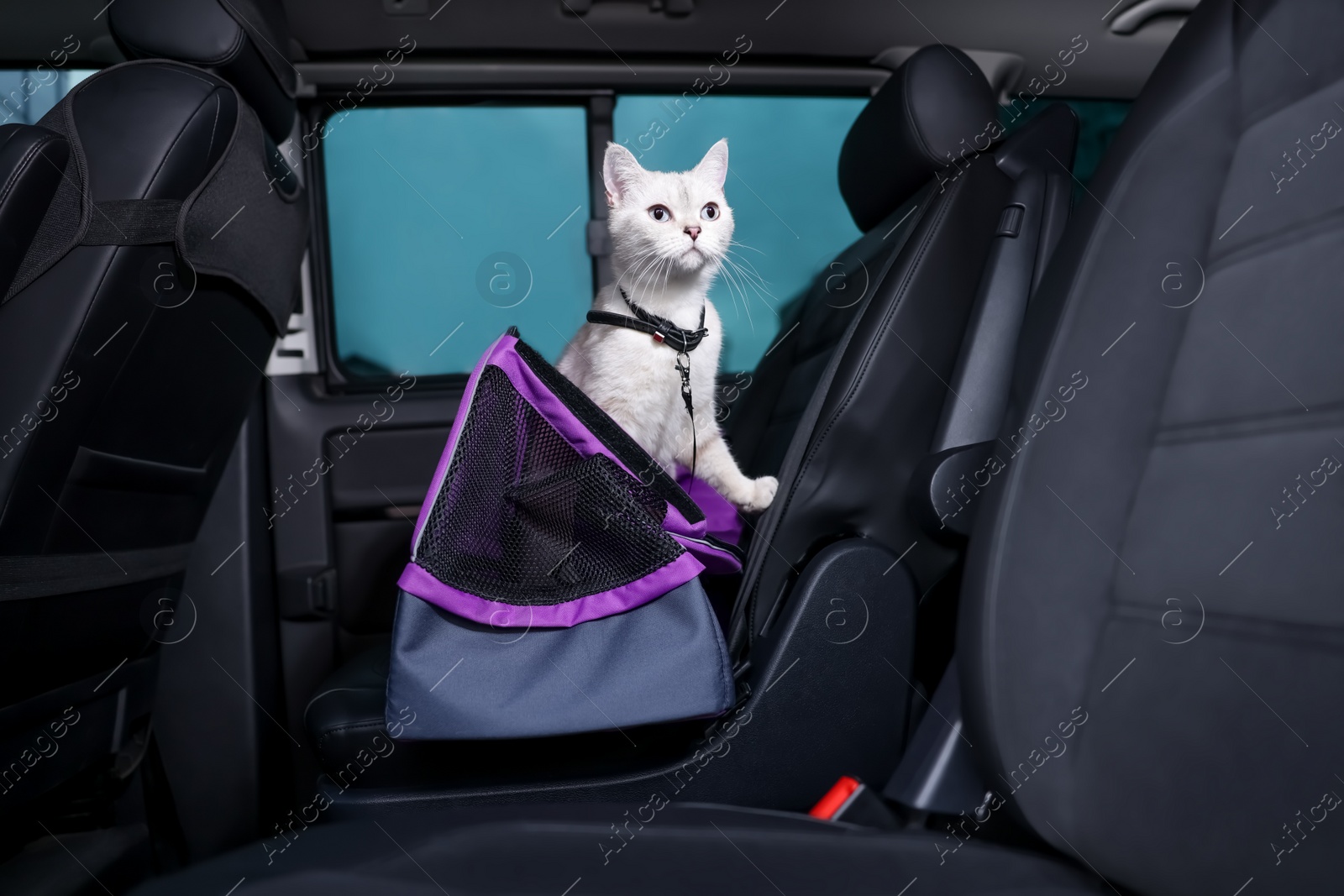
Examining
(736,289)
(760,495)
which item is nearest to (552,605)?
(760,495)

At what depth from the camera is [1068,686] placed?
0.57 meters

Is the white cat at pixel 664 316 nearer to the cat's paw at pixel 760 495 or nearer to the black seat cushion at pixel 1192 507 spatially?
the cat's paw at pixel 760 495

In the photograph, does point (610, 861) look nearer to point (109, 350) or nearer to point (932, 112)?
point (109, 350)

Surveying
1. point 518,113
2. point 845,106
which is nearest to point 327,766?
point 518,113

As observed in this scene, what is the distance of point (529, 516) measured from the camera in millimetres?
804

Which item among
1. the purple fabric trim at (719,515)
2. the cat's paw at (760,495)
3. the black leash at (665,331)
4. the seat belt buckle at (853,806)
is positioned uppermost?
the black leash at (665,331)

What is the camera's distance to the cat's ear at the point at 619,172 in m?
1.32

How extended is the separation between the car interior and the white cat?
16cm

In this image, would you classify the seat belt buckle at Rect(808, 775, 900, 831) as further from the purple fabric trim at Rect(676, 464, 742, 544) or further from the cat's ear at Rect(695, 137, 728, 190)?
the cat's ear at Rect(695, 137, 728, 190)

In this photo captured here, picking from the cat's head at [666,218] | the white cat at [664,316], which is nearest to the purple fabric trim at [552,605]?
the white cat at [664,316]

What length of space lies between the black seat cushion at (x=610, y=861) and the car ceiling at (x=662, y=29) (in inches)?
65.9

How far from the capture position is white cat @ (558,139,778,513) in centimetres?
125

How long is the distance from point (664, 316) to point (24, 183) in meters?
0.87

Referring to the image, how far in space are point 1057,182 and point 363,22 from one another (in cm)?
150
